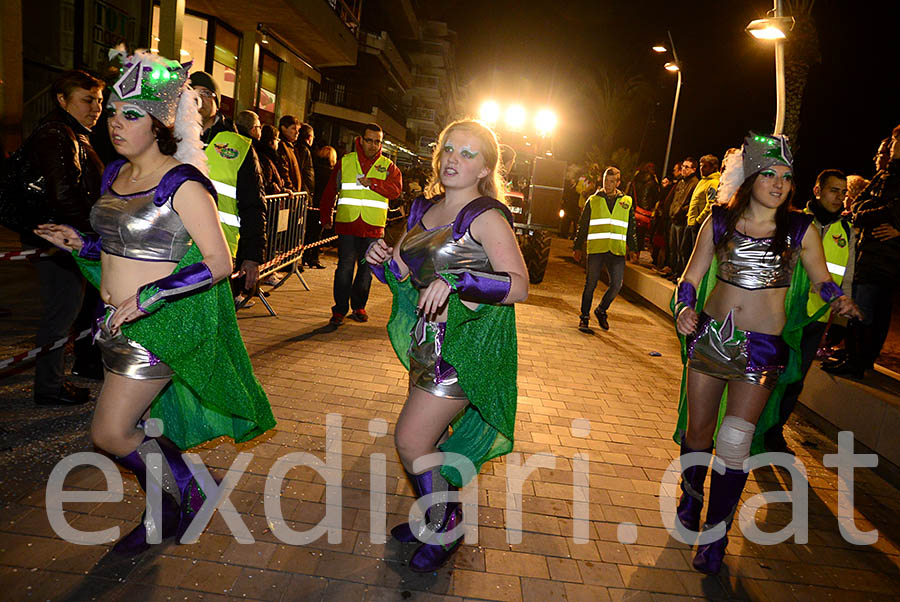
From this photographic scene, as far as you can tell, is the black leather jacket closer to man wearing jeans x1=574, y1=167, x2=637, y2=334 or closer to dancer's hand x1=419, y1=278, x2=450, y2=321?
dancer's hand x1=419, y1=278, x2=450, y2=321

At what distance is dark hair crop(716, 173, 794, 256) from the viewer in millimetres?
3561

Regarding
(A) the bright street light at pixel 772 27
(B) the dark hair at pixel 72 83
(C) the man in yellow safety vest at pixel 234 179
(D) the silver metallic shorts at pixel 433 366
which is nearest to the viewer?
(D) the silver metallic shorts at pixel 433 366

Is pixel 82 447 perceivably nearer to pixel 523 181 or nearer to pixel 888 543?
pixel 888 543

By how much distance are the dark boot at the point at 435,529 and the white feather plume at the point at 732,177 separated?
7.79 feet

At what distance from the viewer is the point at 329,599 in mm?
2871

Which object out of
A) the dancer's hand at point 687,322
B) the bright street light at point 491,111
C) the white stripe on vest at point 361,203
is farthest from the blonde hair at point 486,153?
the bright street light at point 491,111

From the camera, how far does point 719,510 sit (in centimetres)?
356

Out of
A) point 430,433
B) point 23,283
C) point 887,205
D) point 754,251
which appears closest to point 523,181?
point 887,205

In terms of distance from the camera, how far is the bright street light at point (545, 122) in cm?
1505

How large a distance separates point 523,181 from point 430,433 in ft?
40.3

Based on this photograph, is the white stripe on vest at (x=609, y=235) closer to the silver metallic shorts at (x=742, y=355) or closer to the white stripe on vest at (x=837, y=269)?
the white stripe on vest at (x=837, y=269)

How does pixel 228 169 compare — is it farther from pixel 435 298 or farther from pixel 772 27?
pixel 772 27

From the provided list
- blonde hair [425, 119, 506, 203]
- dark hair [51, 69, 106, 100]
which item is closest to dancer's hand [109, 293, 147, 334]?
blonde hair [425, 119, 506, 203]

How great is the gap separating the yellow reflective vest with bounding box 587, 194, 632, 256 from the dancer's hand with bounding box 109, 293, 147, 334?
24.4ft
